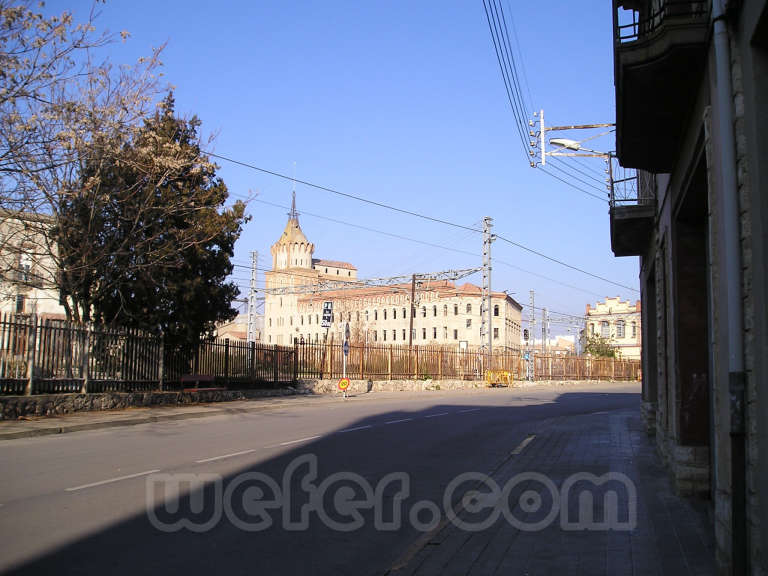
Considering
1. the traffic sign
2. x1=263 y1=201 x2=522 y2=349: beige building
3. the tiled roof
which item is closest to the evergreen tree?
the traffic sign

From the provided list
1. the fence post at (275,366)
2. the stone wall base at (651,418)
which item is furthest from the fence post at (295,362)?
the stone wall base at (651,418)

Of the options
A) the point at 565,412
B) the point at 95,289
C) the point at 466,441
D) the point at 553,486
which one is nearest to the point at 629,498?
the point at 553,486

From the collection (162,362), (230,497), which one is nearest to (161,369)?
(162,362)

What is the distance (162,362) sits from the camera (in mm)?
22359

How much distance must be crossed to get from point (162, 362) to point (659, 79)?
18.7 meters

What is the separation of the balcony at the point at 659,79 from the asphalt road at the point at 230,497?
4744 mm

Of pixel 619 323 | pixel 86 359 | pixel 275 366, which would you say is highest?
pixel 619 323

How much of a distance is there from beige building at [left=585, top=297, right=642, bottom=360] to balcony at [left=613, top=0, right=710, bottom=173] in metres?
92.6

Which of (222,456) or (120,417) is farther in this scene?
(120,417)

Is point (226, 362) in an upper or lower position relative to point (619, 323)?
lower

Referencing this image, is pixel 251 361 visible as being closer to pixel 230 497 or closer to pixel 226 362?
pixel 226 362

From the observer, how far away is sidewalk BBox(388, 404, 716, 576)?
5.52 m

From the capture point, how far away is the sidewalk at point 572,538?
217 inches

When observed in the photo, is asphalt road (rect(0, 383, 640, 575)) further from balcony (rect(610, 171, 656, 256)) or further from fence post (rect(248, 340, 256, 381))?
fence post (rect(248, 340, 256, 381))
